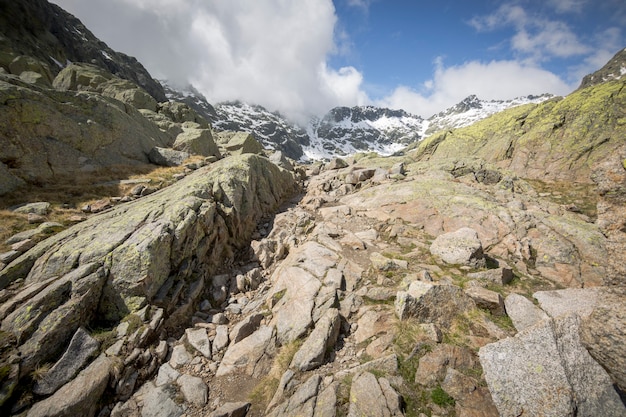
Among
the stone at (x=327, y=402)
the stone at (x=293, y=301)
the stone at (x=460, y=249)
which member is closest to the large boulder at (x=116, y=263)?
the stone at (x=293, y=301)

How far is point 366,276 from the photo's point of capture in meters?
11.0

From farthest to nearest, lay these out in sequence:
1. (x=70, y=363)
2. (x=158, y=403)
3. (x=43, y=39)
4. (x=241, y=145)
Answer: (x=43, y=39) → (x=241, y=145) → (x=70, y=363) → (x=158, y=403)

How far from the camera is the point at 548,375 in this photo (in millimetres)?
5469

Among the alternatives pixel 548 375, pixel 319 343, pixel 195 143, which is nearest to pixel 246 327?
pixel 319 343

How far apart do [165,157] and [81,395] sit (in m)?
23.9

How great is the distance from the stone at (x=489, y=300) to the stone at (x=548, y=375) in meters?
2.08

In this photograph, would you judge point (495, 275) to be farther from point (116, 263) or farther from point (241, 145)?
point (241, 145)

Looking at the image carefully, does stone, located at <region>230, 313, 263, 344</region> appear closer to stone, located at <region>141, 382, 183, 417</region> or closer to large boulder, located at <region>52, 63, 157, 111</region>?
stone, located at <region>141, 382, 183, 417</region>

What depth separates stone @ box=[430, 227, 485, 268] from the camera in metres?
10.9

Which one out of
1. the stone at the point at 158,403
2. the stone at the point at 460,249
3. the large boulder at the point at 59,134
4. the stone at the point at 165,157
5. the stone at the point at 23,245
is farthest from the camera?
the stone at the point at 165,157

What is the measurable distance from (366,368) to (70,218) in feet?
59.5

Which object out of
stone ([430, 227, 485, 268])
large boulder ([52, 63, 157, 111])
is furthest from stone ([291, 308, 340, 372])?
large boulder ([52, 63, 157, 111])

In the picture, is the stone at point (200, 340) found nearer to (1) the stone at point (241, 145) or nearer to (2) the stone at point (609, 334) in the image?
(2) the stone at point (609, 334)

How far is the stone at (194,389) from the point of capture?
295 inches
